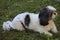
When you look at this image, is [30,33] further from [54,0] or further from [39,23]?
[54,0]

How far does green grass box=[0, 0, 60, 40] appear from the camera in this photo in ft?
24.2

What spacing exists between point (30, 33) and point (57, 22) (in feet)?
3.40

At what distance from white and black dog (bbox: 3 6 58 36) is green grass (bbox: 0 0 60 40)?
149 mm

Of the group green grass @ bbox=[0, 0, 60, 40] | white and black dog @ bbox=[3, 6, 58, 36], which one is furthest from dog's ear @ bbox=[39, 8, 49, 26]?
green grass @ bbox=[0, 0, 60, 40]

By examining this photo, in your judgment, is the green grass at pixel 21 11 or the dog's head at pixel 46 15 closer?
the dog's head at pixel 46 15

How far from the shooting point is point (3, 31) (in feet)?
25.9

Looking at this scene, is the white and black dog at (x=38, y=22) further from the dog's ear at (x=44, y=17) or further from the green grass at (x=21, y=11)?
the green grass at (x=21, y=11)

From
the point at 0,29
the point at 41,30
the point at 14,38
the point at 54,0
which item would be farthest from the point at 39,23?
the point at 54,0

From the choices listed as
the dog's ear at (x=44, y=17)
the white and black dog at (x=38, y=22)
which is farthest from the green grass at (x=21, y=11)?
the dog's ear at (x=44, y=17)

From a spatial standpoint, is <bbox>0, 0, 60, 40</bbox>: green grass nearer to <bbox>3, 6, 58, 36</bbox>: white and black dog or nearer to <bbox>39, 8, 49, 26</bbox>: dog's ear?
<bbox>3, 6, 58, 36</bbox>: white and black dog

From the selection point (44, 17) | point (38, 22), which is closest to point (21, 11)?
point (38, 22)

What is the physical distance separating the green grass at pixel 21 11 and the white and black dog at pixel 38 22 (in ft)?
0.49

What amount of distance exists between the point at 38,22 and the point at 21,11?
2205 mm

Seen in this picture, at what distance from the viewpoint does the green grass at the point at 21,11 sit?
737 centimetres
